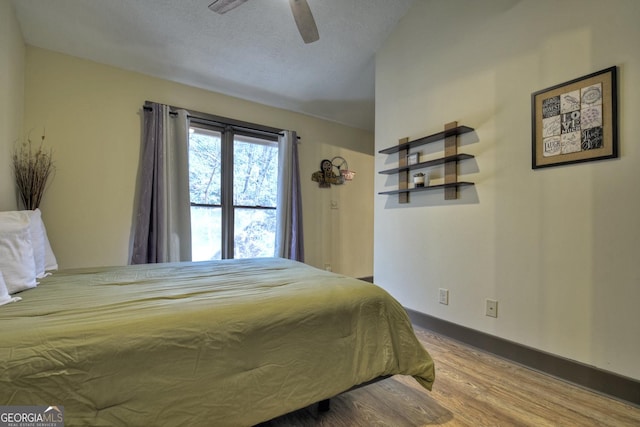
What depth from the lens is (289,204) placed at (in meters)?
3.59

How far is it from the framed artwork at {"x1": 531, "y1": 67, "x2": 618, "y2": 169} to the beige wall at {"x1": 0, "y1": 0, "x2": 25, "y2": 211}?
11.7 feet

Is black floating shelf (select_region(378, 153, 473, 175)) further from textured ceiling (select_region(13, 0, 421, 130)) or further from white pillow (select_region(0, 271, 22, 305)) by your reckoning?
white pillow (select_region(0, 271, 22, 305))

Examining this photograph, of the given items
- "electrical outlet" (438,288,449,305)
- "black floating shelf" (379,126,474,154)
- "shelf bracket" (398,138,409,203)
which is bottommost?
"electrical outlet" (438,288,449,305)

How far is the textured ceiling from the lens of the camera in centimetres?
227

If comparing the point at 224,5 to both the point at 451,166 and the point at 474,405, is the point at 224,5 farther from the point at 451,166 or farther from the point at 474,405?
the point at 474,405

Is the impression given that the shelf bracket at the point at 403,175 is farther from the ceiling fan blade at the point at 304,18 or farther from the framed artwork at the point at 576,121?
the ceiling fan blade at the point at 304,18

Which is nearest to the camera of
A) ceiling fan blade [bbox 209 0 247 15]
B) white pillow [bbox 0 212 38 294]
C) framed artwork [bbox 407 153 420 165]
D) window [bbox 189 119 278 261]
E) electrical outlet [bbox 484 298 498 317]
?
white pillow [bbox 0 212 38 294]

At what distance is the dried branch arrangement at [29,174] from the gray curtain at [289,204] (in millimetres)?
2170

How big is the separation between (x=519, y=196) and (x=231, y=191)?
9.26ft

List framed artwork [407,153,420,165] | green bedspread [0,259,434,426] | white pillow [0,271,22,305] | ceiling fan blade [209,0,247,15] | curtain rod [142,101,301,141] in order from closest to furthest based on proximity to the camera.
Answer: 1. green bedspread [0,259,434,426]
2. white pillow [0,271,22,305]
3. ceiling fan blade [209,0,247,15]
4. framed artwork [407,153,420,165]
5. curtain rod [142,101,301,141]

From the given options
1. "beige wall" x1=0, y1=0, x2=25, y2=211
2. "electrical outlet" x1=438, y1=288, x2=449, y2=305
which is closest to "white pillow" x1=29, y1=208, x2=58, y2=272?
"beige wall" x1=0, y1=0, x2=25, y2=211

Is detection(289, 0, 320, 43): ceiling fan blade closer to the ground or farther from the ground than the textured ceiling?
closer to the ground

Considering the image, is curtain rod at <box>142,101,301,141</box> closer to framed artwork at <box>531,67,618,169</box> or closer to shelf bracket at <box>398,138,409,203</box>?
shelf bracket at <box>398,138,409,203</box>

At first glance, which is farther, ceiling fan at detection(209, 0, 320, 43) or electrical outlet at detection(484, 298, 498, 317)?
electrical outlet at detection(484, 298, 498, 317)
